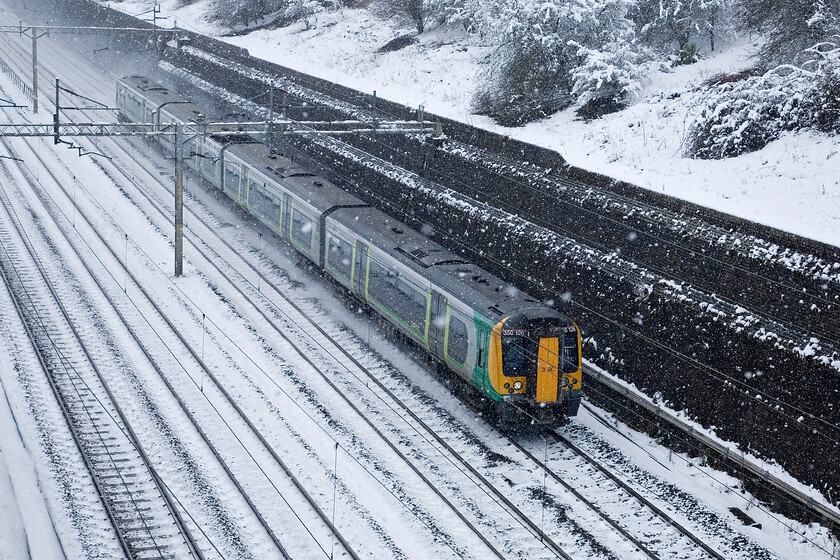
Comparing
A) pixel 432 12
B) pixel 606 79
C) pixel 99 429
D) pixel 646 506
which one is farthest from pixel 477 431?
pixel 432 12

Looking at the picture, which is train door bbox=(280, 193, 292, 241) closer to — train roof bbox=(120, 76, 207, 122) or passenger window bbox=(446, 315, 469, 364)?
train roof bbox=(120, 76, 207, 122)

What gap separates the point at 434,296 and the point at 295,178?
930 centimetres

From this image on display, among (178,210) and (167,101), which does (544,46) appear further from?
(167,101)

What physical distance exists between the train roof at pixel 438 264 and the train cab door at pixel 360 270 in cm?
26

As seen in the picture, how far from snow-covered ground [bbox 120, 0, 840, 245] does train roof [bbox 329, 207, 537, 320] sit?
15.6 feet

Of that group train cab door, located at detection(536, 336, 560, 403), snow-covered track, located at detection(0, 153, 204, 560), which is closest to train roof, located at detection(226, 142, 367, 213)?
snow-covered track, located at detection(0, 153, 204, 560)

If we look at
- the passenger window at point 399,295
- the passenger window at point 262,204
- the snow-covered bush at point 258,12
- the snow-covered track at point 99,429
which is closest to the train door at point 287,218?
the passenger window at point 262,204

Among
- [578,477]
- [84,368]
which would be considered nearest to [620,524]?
[578,477]

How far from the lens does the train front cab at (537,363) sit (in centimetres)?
1686

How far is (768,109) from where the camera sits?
21984 millimetres

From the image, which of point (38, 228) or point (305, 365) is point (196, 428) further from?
point (38, 228)

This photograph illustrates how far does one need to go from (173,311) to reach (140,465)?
7770 mm

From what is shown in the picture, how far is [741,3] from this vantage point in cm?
2816

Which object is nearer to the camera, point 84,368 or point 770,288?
point 770,288
